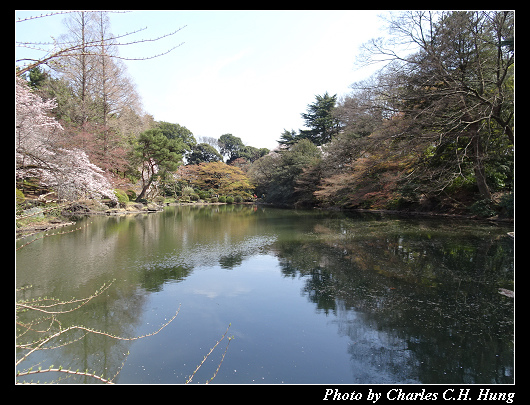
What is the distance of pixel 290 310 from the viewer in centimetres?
326

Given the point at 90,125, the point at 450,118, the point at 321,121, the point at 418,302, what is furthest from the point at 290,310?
the point at 321,121

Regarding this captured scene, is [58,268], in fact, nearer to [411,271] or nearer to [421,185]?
[411,271]

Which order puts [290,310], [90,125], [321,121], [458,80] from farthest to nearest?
[321,121] → [90,125] → [458,80] → [290,310]

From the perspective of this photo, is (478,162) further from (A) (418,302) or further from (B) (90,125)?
(B) (90,125)

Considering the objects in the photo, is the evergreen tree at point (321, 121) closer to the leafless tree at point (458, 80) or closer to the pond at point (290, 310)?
the leafless tree at point (458, 80)

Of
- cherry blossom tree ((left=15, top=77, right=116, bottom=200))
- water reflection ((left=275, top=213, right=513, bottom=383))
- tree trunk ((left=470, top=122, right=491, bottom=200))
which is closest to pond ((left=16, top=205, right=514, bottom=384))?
water reflection ((left=275, top=213, right=513, bottom=383))

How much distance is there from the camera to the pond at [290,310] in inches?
86.6

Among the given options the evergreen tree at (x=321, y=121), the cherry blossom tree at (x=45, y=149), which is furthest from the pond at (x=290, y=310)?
the evergreen tree at (x=321, y=121)

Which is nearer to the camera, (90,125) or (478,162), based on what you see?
(478,162)

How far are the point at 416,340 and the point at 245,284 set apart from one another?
2239 millimetres

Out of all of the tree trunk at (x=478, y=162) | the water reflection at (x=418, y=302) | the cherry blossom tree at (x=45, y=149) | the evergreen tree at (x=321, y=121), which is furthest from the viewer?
the evergreen tree at (x=321, y=121)

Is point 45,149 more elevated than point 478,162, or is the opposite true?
point 45,149

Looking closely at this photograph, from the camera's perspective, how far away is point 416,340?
253cm

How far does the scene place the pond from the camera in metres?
2.20
